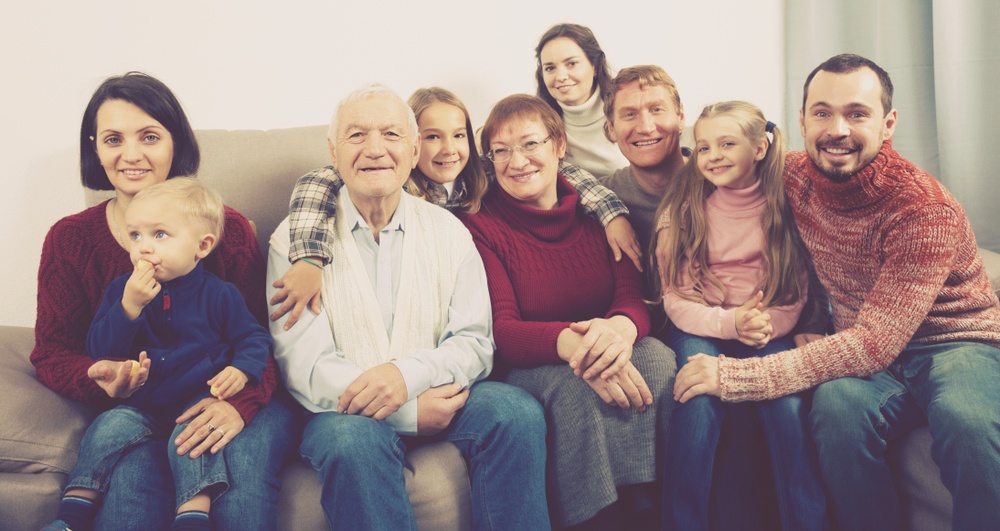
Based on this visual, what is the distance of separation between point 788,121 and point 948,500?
2067 millimetres

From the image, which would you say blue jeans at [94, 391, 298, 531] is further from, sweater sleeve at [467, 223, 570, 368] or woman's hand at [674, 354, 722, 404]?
woman's hand at [674, 354, 722, 404]

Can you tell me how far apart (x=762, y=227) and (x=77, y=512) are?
1.58 m

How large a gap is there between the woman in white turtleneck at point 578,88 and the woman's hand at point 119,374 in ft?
4.77

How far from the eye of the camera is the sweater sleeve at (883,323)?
4.69 feet

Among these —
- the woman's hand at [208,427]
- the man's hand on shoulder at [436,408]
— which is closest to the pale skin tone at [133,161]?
the woman's hand at [208,427]

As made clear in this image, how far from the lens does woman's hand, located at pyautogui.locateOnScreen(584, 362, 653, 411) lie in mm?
1550

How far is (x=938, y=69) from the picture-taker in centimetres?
232

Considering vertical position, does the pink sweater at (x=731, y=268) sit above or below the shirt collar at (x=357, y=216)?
below

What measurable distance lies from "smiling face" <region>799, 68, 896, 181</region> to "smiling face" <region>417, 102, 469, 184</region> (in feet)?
2.89

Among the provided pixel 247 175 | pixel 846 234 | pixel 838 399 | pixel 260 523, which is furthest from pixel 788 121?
pixel 260 523

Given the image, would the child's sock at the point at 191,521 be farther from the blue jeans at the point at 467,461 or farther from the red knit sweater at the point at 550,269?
the red knit sweater at the point at 550,269

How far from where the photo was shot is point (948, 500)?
52.4 inches

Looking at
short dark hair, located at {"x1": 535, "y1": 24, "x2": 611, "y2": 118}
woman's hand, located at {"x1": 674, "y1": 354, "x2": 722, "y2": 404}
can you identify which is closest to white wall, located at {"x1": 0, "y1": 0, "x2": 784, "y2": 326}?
short dark hair, located at {"x1": 535, "y1": 24, "x2": 611, "y2": 118}

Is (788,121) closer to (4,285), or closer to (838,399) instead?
(838,399)
